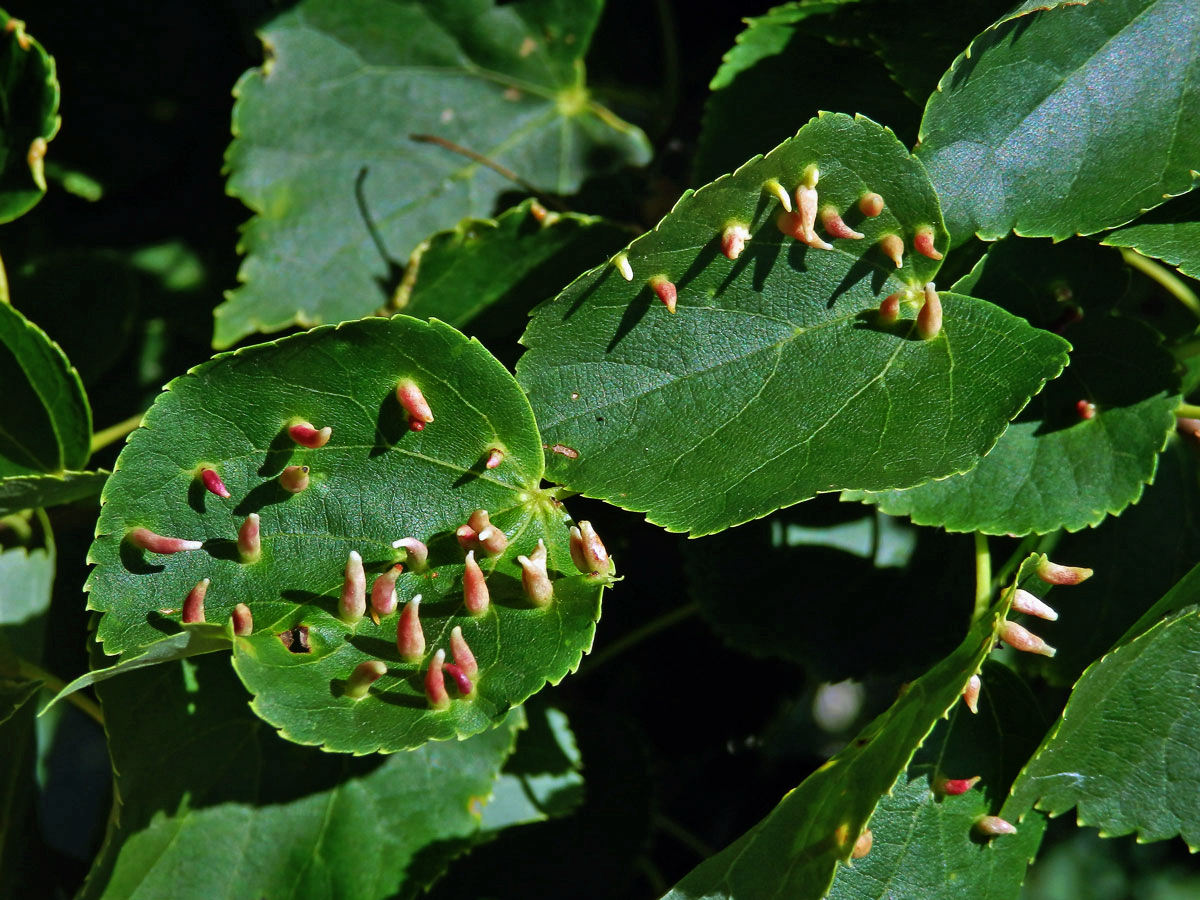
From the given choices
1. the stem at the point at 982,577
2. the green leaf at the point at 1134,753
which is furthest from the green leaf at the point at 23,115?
the green leaf at the point at 1134,753

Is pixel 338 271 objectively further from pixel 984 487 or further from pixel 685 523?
pixel 984 487

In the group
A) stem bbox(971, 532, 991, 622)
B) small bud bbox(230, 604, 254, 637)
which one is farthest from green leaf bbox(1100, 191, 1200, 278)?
small bud bbox(230, 604, 254, 637)

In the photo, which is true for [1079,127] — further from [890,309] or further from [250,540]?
[250,540]

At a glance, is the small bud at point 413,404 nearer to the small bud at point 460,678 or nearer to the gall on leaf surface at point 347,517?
the gall on leaf surface at point 347,517

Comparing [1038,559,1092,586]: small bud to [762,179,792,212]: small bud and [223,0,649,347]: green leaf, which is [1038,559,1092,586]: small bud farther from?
[223,0,649,347]: green leaf

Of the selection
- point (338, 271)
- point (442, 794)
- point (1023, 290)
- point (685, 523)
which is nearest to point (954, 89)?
point (1023, 290)

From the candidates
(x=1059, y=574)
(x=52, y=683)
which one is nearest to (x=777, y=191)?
(x=1059, y=574)
